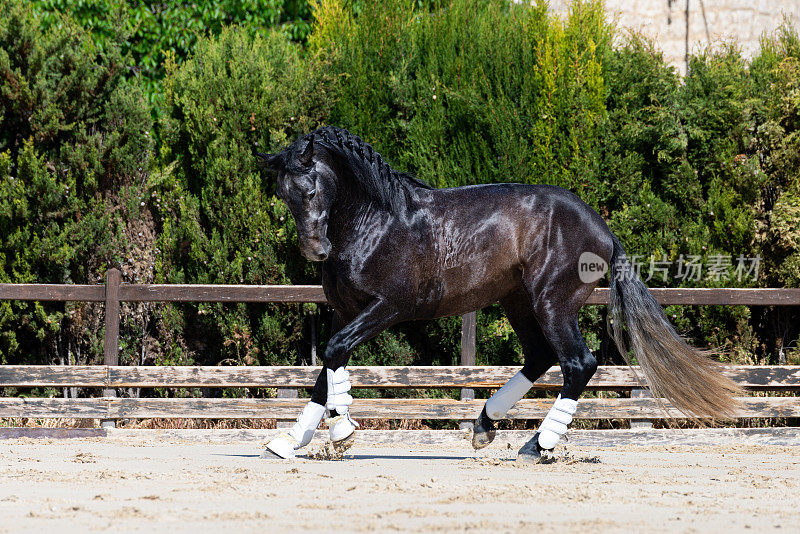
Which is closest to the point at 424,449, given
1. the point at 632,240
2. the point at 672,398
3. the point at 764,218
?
the point at 672,398

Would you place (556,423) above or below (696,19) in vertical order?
below

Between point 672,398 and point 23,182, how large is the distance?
5.27m

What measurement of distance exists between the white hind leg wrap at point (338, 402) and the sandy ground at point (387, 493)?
0.62 ft

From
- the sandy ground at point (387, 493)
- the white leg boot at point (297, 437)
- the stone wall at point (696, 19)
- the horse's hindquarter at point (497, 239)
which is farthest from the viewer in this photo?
the stone wall at point (696, 19)

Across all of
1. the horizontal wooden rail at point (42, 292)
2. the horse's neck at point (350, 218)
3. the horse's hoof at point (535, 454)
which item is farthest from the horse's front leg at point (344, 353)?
the horizontal wooden rail at point (42, 292)

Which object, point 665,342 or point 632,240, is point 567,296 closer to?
point 665,342

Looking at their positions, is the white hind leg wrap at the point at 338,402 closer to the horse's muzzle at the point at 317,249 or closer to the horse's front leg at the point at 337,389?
the horse's front leg at the point at 337,389

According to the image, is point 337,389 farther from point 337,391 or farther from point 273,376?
point 273,376

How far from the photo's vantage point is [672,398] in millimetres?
5145

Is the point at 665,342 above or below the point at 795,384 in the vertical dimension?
above

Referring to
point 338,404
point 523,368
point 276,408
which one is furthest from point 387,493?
point 276,408

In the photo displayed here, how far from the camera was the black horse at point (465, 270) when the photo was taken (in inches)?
188

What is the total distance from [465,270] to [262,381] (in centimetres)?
246

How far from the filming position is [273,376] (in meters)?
6.86
